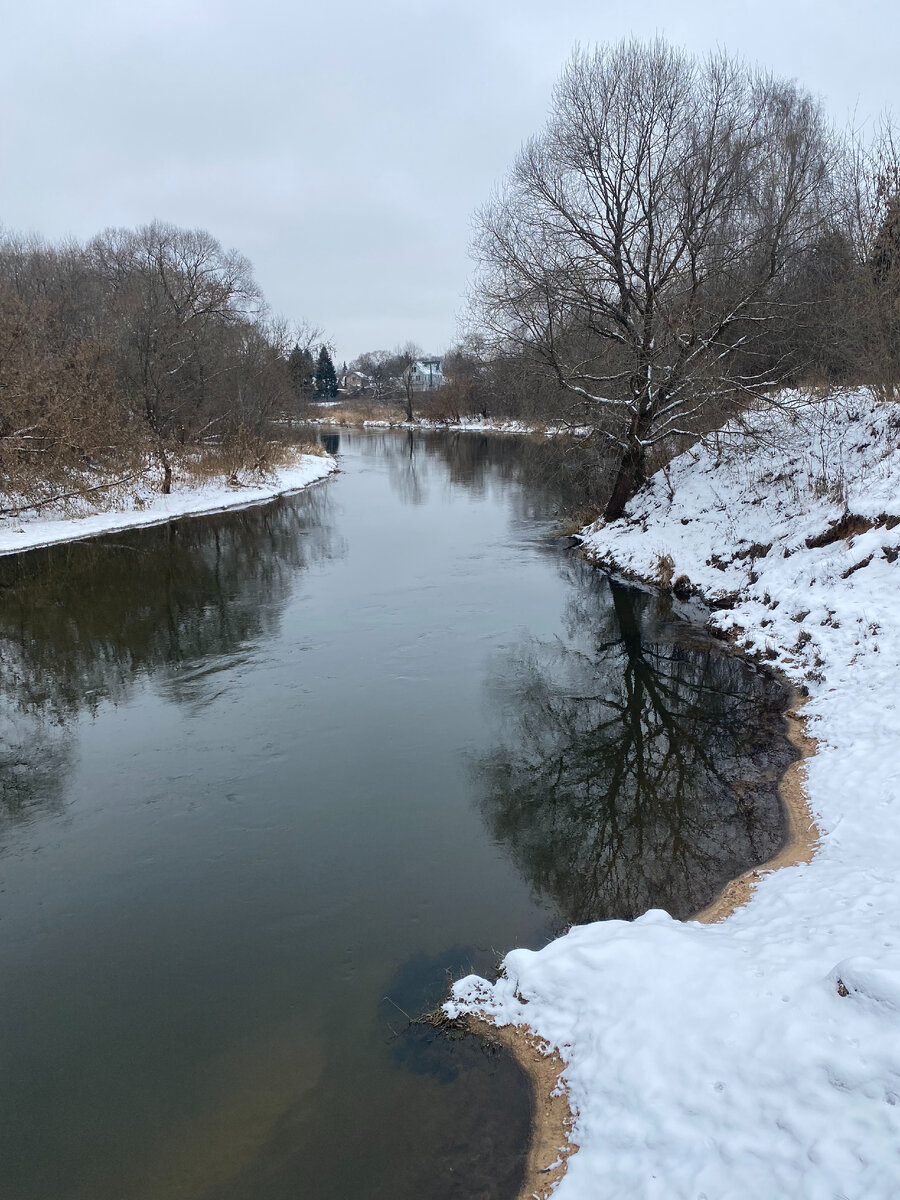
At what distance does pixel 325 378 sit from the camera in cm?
10244

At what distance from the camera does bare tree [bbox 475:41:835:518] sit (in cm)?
1609

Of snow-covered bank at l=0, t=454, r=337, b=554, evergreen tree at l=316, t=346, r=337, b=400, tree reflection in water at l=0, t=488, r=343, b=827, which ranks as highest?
evergreen tree at l=316, t=346, r=337, b=400

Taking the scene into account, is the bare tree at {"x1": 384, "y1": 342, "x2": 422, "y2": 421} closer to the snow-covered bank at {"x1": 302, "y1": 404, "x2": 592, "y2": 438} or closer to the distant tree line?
the snow-covered bank at {"x1": 302, "y1": 404, "x2": 592, "y2": 438}

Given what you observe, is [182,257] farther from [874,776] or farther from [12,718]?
[874,776]

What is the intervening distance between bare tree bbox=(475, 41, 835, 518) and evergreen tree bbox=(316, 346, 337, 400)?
8497 centimetres

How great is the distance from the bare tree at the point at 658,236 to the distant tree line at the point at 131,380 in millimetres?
12700

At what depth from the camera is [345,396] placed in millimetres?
111000

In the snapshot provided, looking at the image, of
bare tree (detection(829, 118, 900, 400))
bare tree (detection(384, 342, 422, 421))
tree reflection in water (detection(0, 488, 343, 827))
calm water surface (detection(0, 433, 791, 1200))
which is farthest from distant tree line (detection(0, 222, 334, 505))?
bare tree (detection(384, 342, 422, 421))

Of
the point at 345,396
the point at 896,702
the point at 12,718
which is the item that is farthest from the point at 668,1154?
the point at 345,396

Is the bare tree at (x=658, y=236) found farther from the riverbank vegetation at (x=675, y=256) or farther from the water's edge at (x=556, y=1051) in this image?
the water's edge at (x=556, y=1051)

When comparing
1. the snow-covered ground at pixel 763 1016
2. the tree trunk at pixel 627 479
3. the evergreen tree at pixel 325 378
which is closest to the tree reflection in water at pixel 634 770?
the snow-covered ground at pixel 763 1016

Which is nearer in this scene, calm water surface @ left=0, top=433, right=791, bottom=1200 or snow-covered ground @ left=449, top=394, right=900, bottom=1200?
snow-covered ground @ left=449, top=394, right=900, bottom=1200

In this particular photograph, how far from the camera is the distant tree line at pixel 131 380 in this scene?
66.1 ft

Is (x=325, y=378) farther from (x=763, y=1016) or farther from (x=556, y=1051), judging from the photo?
(x=763, y=1016)
